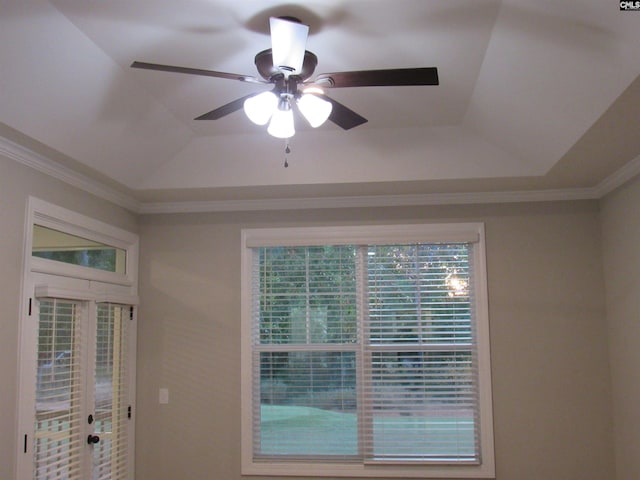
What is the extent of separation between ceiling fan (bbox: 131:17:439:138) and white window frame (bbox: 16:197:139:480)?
4.29 ft

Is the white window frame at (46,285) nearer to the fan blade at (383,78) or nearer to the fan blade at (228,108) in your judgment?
the fan blade at (228,108)

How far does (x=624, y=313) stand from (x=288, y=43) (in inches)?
113

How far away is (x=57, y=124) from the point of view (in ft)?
10.1

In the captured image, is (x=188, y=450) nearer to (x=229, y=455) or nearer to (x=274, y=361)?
(x=229, y=455)

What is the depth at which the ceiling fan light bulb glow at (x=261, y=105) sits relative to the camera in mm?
2432

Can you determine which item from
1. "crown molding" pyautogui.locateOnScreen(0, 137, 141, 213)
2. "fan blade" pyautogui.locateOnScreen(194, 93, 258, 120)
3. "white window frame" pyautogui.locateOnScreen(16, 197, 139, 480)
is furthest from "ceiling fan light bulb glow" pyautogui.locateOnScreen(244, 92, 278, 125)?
"white window frame" pyautogui.locateOnScreen(16, 197, 139, 480)

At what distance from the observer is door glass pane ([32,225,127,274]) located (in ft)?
11.2

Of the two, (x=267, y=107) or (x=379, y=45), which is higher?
(x=379, y=45)

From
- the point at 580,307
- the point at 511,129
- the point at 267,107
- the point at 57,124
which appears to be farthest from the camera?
the point at 580,307

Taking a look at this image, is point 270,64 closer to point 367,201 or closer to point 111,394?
point 367,201

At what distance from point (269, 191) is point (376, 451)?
1.92 metres

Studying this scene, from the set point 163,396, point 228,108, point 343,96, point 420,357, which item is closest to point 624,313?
point 420,357

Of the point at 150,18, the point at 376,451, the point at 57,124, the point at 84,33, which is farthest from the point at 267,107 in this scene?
the point at 376,451

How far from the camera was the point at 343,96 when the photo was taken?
3.43 meters
